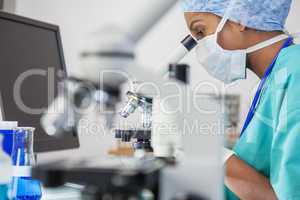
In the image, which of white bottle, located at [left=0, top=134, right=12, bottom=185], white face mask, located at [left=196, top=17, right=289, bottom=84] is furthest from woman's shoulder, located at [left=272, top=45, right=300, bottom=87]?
white bottle, located at [left=0, top=134, right=12, bottom=185]

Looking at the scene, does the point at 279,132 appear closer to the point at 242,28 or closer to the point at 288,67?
the point at 288,67

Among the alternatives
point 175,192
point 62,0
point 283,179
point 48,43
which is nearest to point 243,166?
point 283,179

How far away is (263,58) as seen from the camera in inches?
52.4

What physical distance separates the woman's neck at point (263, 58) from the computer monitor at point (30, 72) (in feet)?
1.92

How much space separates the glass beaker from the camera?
3.23 ft

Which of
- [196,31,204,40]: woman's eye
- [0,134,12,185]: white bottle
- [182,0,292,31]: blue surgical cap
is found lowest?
[0,134,12,185]: white bottle

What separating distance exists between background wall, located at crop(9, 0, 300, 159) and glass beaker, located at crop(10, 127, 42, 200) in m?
0.52

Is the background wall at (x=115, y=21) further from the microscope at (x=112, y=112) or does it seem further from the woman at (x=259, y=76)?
the microscope at (x=112, y=112)

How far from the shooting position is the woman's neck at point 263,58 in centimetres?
132

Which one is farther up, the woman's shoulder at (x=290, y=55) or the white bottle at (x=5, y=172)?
the woman's shoulder at (x=290, y=55)

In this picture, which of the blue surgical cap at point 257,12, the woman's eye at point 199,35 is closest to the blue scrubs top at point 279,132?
the blue surgical cap at point 257,12

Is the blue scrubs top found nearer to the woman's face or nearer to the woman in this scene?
the woman

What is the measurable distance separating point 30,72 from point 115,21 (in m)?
0.58

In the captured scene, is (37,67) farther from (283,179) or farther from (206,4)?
(283,179)
